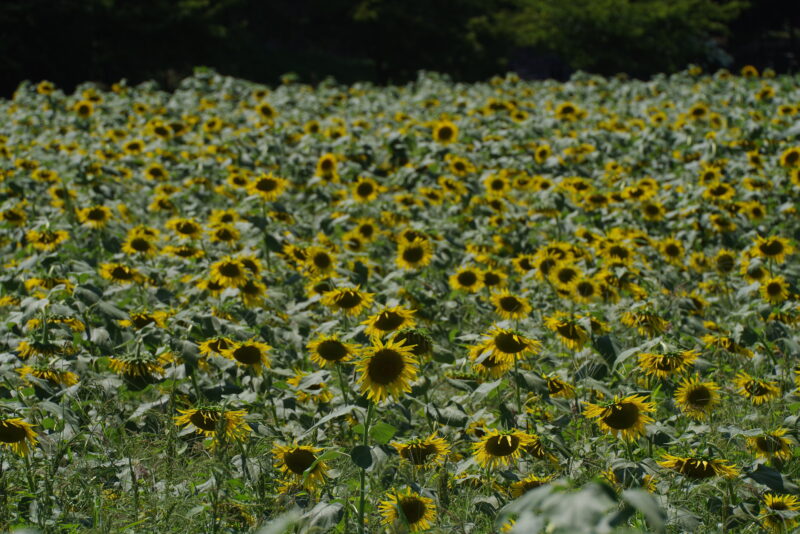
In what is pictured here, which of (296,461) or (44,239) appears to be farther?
(44,239)

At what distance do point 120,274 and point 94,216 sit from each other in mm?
997

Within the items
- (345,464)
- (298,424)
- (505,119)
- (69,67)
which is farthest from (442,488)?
(69,67)

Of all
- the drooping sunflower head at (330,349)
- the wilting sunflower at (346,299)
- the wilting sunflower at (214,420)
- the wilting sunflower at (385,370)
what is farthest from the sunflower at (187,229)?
the wilting sunflower at (385,370)

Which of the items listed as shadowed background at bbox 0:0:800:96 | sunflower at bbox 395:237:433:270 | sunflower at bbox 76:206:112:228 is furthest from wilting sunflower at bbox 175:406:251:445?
shadowed background at bbox 0:0:800:96

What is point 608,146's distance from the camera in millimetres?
7453

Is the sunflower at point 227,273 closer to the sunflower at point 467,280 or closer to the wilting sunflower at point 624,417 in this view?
the sunflower at point 467,280

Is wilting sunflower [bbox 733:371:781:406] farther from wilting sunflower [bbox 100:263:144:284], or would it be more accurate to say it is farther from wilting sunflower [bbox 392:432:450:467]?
wilting sunflower [bbox 100:263:144:284]

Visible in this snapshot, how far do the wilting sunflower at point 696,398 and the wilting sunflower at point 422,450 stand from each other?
0.99 m

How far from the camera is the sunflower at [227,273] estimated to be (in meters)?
3.88

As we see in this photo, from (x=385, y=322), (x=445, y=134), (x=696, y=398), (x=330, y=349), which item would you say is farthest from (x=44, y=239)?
(x=445, y=134)

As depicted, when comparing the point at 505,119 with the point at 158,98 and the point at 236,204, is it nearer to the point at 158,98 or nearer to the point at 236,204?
the point at 236,204

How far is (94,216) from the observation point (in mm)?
4934

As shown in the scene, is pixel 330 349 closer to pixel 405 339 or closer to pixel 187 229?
pixel 405 339

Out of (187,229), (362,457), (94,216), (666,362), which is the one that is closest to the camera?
(362,457)
